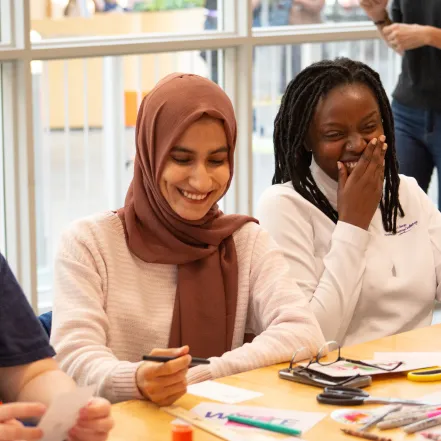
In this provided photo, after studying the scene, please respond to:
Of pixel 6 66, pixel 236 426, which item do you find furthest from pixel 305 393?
pixel 6 66

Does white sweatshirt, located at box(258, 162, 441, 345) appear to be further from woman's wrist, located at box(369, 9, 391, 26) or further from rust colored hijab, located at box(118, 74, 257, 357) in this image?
woman's wrist, located at box(369, 9, 391, 26)

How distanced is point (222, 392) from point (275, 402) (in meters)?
0.11

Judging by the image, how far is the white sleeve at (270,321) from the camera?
2.13 m

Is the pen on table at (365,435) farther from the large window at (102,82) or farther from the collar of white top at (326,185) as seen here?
the large window at (102,82)

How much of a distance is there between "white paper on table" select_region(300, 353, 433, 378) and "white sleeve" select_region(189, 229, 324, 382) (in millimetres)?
82

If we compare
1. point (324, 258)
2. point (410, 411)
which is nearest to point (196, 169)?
point (324, 258)

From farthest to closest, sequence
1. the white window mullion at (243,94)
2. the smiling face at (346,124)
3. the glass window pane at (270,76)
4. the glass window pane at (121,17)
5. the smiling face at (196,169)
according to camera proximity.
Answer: the glass window pane at (270,76) < the white window mullion at (243,94) < the glass window pane at (121,17) < the smiling face at (346,124) < the smiling face at (196,169)

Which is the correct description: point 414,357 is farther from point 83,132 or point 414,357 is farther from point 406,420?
point 83,132

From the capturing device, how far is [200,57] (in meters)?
4.40

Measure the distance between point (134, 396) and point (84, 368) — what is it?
7.0 inches

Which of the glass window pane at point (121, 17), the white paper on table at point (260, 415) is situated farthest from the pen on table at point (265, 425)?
the glass window pane at point (121, 17)

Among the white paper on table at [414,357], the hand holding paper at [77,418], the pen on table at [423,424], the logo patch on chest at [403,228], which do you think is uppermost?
the logo patch on chest at [403,228]

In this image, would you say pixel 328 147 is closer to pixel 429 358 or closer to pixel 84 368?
Answer: pixel 429 358

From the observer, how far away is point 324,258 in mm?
2678
